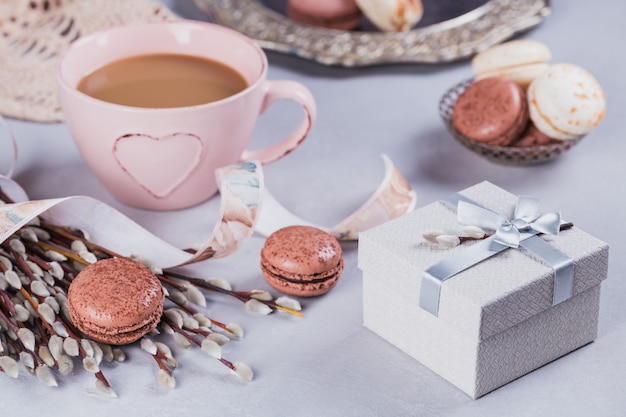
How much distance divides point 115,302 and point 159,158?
236 mm

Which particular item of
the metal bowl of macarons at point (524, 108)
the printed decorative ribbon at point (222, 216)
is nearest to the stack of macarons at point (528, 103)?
the metal bowl of macarons at point (524, 108)

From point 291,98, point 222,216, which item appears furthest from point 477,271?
point 291,98

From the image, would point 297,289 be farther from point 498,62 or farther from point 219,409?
point 498,62

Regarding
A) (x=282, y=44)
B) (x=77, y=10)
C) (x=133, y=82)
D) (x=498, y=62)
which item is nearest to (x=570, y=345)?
(x=498, y=62)

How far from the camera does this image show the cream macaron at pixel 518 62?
1.21 m

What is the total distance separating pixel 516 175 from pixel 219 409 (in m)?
0.53

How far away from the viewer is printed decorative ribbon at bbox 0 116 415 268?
1.03 metres

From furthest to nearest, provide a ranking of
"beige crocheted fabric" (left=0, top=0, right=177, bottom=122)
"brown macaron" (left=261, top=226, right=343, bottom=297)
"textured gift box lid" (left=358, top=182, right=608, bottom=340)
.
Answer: "beige crocheted fabric" (left=0, top=0, right=177, bottom=122), "brown macaron" (left=261, top=226, right=343, bottom=297), "textured gift box lid" (left=358, top=182, right=608, bottom=340)

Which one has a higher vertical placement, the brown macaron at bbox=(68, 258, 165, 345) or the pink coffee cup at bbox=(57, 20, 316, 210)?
the pink coffee cup at bbox=(57, 20, 316, 210)

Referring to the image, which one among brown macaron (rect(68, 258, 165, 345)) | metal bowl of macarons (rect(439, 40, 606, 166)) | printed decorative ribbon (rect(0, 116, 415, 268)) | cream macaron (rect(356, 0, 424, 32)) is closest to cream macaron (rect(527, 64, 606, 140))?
metal bowl of macarons (rect(439, 40, 606, 166))

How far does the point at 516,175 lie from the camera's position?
4.00ft

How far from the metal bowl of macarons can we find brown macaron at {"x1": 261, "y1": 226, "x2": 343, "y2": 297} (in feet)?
0.90

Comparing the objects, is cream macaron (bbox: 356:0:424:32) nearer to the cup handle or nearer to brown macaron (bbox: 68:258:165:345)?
the cup handle

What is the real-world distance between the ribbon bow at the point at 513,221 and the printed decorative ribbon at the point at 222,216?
197 mm
